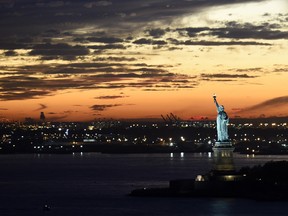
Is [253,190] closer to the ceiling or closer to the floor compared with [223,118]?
closer to the floor

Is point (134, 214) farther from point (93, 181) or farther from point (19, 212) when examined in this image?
point (93, 181)

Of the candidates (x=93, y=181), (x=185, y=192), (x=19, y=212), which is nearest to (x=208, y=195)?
(x=185, y=192)

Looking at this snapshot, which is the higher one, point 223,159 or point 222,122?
point 222,122

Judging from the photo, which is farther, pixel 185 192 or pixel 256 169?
pixel 256 169

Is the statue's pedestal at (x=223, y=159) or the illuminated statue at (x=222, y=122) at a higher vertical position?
the illuminated statue at (x=222, y=122)

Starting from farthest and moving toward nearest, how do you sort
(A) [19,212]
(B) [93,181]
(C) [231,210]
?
(B) [93,181]
(A) [19,212]
(C) [231,210]

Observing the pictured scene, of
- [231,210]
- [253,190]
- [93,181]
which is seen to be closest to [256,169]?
[253,190]

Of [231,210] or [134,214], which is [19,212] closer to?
[134,214]

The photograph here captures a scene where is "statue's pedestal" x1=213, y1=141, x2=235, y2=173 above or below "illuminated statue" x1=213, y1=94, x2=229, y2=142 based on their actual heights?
below

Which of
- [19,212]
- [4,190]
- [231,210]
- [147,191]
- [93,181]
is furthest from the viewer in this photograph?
[93,181]
